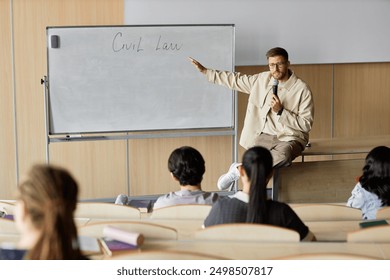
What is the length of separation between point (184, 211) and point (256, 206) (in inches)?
19.4

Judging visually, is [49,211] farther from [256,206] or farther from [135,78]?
[135,78]

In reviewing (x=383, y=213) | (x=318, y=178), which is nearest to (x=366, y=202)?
(x=383, y=213)

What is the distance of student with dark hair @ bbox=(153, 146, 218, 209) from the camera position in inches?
141

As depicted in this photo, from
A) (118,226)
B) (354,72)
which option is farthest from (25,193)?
(354,72)

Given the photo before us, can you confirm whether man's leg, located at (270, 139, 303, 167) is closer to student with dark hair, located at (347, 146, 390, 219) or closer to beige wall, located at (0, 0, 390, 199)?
beige wall, located at (0, 0, 390, 199)

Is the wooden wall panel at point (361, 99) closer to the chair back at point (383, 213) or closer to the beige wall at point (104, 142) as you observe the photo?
the beige wall at point (104, 142)

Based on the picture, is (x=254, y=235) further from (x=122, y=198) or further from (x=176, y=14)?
(x=176, y=14)

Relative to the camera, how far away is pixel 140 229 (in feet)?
9.25

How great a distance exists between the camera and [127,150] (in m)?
6.23

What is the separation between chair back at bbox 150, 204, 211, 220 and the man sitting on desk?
1931mm

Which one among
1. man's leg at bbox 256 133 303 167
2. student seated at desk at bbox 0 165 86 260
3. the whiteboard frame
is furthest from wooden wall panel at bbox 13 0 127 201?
student seated at desk at bbox 0 165 86 260

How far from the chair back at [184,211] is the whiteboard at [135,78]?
2618 millimetres
